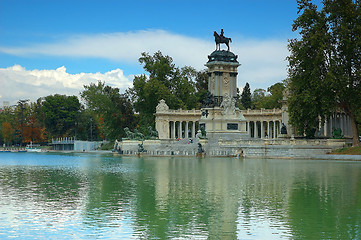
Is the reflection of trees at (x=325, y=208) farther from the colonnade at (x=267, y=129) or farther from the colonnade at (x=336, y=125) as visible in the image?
the colonnade at (x=267, y=129)

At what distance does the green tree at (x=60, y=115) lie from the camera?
437ft

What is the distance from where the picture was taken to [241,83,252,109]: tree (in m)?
122

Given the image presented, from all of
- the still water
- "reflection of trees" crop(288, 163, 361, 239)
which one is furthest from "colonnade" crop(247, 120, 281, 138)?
the still water

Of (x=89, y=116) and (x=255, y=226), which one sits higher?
(x=89, y=116)

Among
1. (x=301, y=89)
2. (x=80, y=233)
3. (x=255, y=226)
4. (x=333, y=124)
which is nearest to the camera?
(x=80, y=233)

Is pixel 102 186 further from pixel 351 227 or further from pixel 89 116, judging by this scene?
pixel 89 116

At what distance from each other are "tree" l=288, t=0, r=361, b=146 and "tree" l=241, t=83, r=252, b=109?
59.9 m

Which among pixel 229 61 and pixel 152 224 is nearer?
pixel 152 224

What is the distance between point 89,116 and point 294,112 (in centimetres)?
8008

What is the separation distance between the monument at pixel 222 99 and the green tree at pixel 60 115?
61370 mm

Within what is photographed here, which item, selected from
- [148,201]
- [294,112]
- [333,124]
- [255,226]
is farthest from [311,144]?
[255,226]

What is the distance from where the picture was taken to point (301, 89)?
6200 cm

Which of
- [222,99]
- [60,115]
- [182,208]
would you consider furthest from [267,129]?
[182,208]

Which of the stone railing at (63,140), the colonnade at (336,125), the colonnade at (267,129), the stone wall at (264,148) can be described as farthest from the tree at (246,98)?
the stone wall at (264,148)
